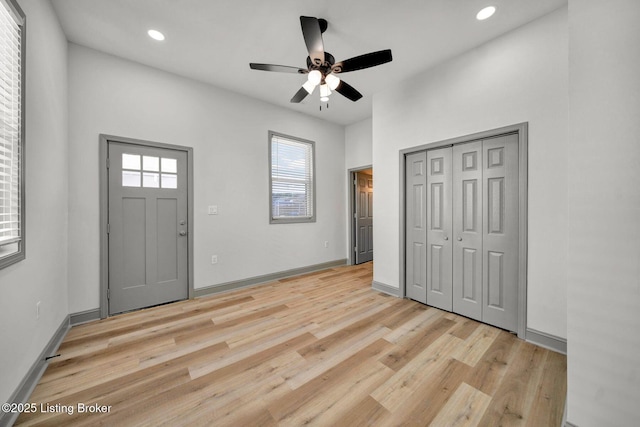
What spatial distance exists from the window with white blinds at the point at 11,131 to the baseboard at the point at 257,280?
213 centimetres

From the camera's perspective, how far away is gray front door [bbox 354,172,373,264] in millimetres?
5438

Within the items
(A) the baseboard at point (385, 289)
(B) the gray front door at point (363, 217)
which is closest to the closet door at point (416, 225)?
(A) the baseboard at point (385, 289)

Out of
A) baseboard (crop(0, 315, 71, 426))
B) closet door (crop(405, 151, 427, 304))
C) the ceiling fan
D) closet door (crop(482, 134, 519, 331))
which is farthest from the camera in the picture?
closet door (crop(405, 151, 427, 304))

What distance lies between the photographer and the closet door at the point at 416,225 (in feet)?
10.3

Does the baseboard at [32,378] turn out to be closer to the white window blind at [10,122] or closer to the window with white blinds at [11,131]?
the window with white blinds at [11,131]

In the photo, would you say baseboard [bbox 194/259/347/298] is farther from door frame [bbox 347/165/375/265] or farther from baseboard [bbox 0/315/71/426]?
baseboard [bbox 0/315/71/426]

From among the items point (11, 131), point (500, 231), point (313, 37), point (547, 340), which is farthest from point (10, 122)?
point (547, 340)

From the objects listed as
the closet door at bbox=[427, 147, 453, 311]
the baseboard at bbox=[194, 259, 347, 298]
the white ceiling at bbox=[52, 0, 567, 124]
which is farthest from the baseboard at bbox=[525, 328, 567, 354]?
the baseboard at bbox=[194, 259, 347, 298]

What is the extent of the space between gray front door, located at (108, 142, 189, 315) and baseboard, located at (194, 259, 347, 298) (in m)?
0.28

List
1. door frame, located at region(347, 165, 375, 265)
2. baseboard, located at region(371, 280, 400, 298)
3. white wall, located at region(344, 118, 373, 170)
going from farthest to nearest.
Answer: door frame, located at region(347, 165, 375, 265)
white wall, located at region(344, 118, 373, 170)
baseboard, located at region(371, 280, 400, 298)

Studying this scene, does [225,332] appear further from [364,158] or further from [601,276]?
[364,158]

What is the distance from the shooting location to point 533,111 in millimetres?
2268

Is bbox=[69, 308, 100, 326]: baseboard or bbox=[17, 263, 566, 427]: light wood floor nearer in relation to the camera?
bbox=[17, 263, 566, 427]: light wood floor

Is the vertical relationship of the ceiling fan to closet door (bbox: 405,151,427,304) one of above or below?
above
